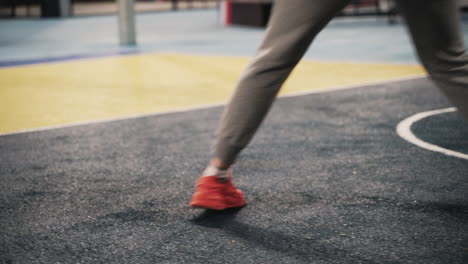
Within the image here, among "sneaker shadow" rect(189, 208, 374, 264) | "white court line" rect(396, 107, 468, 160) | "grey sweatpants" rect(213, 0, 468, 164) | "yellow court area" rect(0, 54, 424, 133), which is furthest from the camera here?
"yellow court area" rect(0, 54, 424, 133)

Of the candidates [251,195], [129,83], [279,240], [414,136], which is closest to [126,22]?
[129,83]

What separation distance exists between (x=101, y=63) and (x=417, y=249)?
6.73 m

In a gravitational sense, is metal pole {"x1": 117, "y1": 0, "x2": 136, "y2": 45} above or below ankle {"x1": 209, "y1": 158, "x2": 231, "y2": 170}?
below

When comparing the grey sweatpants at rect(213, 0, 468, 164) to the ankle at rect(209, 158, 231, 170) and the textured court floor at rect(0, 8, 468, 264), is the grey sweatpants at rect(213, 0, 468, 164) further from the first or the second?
the textured court floor at rect(0, 8, 468, 264)

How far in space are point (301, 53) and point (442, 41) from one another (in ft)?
1.67

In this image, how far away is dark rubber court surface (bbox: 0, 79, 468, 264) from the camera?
Answer: 7.54ft

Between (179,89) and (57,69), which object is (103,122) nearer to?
(179,89)

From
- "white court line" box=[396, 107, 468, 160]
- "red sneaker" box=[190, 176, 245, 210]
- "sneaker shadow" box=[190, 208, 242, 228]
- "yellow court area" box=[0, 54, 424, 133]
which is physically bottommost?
"yellow court area" box=[0, 54, 424, 133]

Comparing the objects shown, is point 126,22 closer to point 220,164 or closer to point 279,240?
point 220,164

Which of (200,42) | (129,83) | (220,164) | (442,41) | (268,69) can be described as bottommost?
(200,42)

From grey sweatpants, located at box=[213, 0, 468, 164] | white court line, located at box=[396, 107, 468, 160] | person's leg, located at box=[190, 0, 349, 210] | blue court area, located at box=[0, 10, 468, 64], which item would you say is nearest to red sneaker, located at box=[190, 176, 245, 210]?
person's leg, located at box=[190, 0, 349, 210]

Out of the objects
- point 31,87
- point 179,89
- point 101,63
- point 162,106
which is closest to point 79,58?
point 101,63

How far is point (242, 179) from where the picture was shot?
3201 mm

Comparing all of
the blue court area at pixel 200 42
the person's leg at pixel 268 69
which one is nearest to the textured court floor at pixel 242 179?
the person's leg at pixel 268 69
